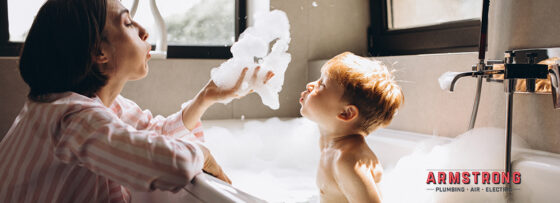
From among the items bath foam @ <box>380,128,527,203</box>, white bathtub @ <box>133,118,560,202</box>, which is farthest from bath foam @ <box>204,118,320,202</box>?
bath foam @ <box>380,128,527,203</box>

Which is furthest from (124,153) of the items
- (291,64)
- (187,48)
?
(291,64)

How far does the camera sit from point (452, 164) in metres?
1.32

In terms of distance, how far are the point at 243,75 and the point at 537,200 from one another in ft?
2.85

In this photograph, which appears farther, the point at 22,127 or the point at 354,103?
the point at 354,103

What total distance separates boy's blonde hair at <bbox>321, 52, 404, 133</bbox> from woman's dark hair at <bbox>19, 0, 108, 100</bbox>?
59 cm

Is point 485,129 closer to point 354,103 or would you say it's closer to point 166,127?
point 354,103

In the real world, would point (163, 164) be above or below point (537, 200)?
above

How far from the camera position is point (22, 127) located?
2.55 feet

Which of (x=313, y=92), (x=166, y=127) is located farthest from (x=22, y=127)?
(x=313, y=92)

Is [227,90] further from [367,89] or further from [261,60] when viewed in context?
[367,89]

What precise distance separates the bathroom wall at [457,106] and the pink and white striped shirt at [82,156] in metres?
1.01

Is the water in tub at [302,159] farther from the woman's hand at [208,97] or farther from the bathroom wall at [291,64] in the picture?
the woman's hand at [208,97]

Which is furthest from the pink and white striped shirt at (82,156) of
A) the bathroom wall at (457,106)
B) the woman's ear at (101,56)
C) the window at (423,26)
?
the window at (423,26)

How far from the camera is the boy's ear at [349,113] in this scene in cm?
104
